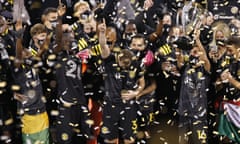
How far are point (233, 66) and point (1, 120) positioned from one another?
199 centimetres

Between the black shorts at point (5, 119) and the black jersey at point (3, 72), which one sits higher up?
the black jersey at point (3, 72)

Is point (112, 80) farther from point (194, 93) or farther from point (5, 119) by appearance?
point (5, 119)

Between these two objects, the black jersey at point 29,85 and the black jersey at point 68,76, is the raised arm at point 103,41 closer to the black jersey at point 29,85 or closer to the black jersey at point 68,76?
the black jersey at point 68,76

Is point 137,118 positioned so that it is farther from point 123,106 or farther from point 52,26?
point 52,26

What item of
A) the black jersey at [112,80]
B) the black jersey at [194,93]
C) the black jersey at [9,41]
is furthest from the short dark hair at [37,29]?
the black jersey at [194,93]

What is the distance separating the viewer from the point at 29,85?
14.2 feet

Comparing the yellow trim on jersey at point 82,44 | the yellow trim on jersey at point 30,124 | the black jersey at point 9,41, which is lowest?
the yellow trim on jersey at point 30,124

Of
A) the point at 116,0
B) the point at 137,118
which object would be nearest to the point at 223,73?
the point at 137,118

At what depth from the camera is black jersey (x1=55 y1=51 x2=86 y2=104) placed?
4398 millimetres

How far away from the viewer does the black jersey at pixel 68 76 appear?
4398mm

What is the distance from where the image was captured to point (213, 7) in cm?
495

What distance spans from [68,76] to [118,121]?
1.85 ft

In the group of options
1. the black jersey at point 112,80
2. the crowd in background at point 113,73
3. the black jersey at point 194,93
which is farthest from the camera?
the black jersey at point 194,93

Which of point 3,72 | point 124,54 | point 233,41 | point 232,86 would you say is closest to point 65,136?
point 3,72
